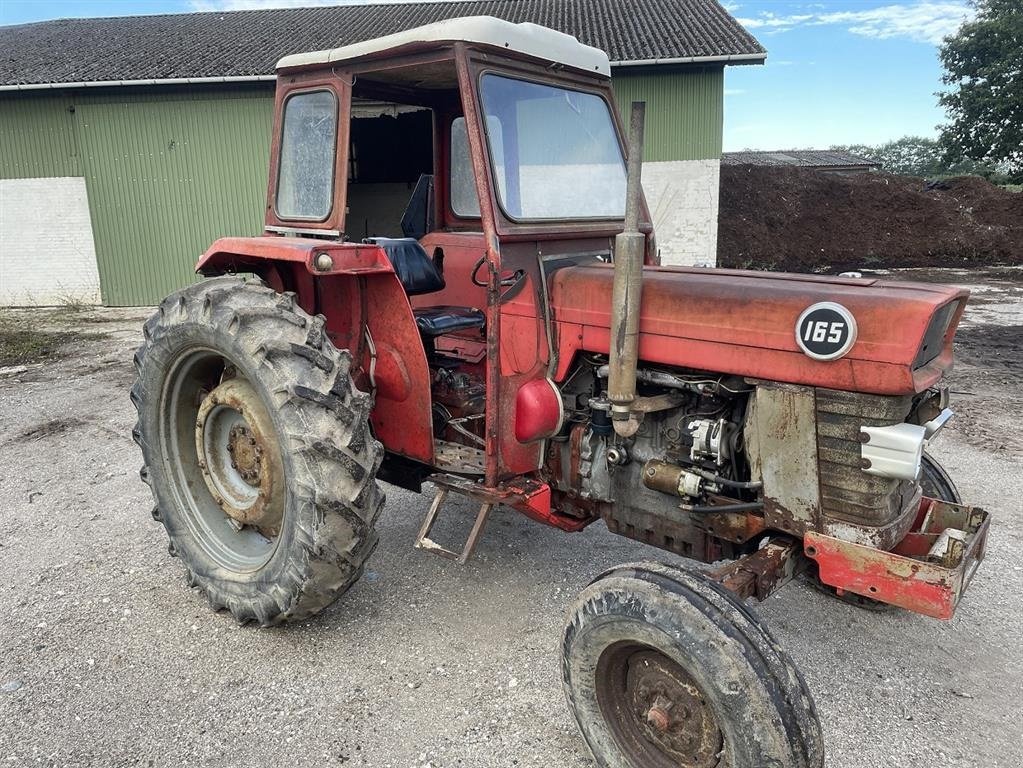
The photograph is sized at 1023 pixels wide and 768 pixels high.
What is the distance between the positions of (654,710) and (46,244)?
14.1 m

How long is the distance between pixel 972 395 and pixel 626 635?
5635 millimetres

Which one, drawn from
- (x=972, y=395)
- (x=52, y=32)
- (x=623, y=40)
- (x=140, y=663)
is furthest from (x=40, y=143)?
(x=972, y=395)

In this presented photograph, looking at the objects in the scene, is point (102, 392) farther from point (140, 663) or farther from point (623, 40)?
point (623, 40)

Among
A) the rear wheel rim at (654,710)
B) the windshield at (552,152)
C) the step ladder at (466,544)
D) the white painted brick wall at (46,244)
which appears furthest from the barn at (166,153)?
the rear wheel rim at (654,710)

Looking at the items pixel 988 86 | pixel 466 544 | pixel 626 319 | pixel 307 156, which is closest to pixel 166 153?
pixel 307 156

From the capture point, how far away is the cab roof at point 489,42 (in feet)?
8.98

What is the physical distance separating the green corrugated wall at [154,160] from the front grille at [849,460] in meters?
11.8

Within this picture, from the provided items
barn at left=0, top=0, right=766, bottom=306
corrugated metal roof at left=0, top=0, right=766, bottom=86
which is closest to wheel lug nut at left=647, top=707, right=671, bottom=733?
barn at left=0, top=0, right=766, bottom=306

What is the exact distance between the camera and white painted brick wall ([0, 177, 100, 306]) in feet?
41.8

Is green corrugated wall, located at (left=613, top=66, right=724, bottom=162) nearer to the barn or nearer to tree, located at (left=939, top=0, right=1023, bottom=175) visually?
the barn

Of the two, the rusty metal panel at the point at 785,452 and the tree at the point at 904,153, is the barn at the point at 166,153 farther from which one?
the tree at the point at 904,153

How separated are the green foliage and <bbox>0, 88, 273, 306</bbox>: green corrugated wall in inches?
949

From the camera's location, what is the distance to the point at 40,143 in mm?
12602

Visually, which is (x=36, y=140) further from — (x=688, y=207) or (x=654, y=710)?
(x=654, y=710)
